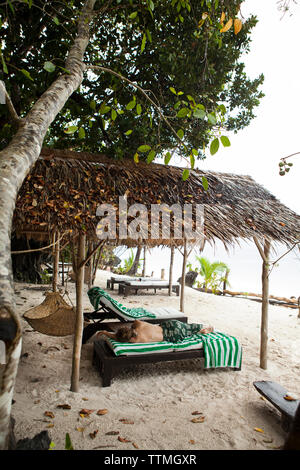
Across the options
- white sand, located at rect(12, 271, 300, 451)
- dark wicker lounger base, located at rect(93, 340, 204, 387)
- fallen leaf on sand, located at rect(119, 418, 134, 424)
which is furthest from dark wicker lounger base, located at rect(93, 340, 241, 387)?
fallen leaf on sand, located at rect(119, 418, 134, 424)

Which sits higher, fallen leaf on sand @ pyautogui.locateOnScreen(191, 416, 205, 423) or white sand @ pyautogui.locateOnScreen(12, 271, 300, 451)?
fallen leaf on sand @ pyautogui.locateOnScreen(191, 416, 205, 423)

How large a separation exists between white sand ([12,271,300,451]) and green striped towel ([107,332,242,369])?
18 cm

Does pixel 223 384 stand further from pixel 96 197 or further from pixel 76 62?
pixel 76 62

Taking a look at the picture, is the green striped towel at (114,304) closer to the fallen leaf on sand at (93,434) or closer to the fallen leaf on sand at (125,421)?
the fallen leaf on sand at (125,421)

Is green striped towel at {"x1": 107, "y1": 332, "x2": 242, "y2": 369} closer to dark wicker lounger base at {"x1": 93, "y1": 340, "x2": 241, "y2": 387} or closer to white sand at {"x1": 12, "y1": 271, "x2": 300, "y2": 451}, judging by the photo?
dark wicker lounger base at {"x1": 93, "y1": 340, "x2": 241, "y2": 387}

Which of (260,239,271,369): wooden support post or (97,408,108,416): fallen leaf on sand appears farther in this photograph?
(260,239,271,369): wooden support post

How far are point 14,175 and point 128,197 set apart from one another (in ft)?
7.31

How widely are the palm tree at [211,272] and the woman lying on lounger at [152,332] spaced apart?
21.7ft

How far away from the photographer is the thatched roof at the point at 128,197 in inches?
118

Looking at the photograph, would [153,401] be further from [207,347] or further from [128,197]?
[128,197]

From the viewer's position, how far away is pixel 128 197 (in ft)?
11.1

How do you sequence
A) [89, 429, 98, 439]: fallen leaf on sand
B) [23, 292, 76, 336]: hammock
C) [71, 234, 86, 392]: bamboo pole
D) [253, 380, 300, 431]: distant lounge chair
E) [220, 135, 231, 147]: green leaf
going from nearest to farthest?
[220, 135, 231, 147]: green leaf → [89, 429, 98, 439]: fallen leaf on sand → [253, 380, 300, 431]: distant lounge chair → [71, 234, 86, 392]: bamboo pole → [23, 292, 76, 336]: hammock

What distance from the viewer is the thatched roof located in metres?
3.01

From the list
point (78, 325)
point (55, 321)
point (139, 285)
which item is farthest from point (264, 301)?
point (139, 285)
